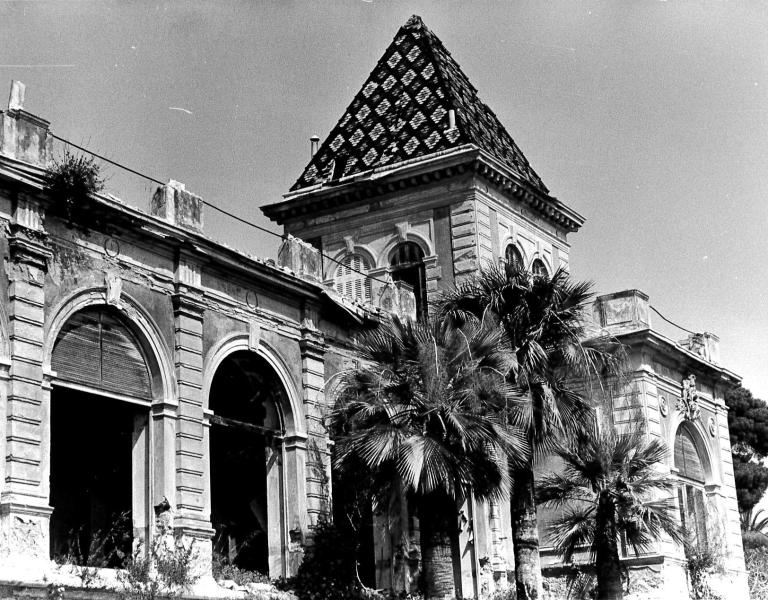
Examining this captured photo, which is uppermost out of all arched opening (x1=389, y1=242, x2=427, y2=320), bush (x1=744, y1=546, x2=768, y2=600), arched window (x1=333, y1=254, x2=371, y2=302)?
arched opening (x1=389, y1=242, x2=427, y2=320)

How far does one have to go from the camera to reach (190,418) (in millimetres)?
22750

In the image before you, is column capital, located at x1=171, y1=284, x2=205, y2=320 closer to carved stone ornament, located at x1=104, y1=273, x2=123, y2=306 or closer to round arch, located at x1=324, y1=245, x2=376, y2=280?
carved stone ornament, located at x1=104, y1=273, x2=123, y2=306

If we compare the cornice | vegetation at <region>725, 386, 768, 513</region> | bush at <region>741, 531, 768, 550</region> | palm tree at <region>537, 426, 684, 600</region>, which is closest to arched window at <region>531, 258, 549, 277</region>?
the cornice

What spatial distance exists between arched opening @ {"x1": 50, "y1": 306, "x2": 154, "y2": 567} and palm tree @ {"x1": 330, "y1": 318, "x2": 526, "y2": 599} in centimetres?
368

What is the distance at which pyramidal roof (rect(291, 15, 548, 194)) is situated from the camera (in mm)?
35281

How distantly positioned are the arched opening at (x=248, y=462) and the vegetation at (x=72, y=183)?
203 inches

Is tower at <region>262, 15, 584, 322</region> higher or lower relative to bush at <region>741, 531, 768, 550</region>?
higher

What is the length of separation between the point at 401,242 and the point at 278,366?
9.89 metres

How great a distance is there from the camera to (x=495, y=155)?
35.2 meters

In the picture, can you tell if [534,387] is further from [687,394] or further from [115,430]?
[687,394]

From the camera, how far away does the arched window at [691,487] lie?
33.5 m

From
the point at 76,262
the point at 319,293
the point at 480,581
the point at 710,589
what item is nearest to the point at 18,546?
the point at 76,262

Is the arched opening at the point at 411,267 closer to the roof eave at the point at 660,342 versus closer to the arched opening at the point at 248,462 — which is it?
the roof eave at the point at 660,342

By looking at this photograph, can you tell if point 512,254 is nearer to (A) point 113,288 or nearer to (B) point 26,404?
(A) point 113,288
